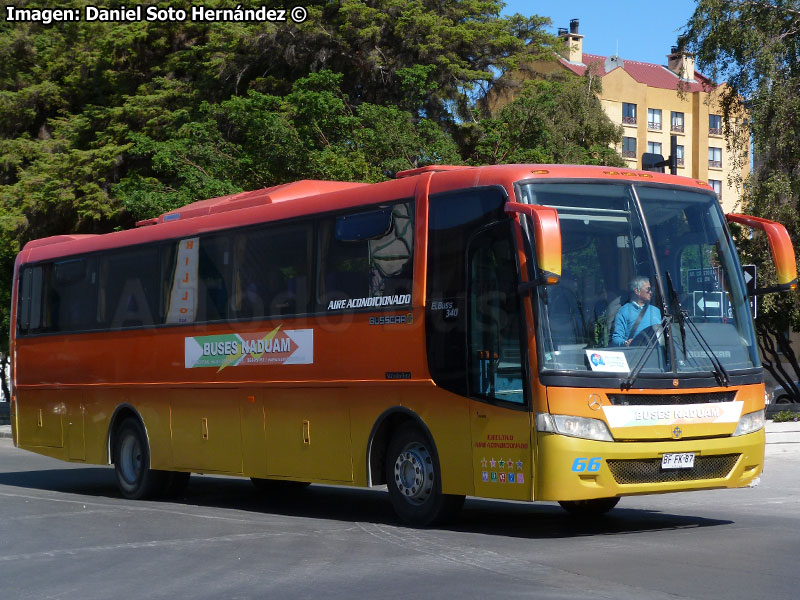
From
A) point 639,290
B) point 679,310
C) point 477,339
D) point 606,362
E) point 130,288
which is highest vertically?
point 130,288

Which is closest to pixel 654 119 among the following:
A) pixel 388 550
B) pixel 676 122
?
pixel 676 122

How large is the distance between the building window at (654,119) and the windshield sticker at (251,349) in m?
72.7

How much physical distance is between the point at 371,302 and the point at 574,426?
9.28 ft

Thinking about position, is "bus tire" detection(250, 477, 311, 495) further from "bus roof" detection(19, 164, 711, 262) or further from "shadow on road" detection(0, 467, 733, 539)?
"bus roof" detection(19, 164, 711, 262)

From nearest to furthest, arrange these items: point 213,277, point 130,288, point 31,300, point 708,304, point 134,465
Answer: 1. point 708,304
2. point 213,277
3. point 130,288
4. point 134,465
5. point 31,300

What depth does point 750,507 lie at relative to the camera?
13.8 meters

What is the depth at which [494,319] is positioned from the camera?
10.9m

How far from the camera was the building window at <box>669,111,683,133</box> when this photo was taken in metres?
84.8

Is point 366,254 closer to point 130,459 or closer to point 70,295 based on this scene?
point 130,459

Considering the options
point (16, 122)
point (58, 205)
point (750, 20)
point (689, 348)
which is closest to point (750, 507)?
point (689, 348)

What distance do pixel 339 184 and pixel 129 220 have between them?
71.5 feet

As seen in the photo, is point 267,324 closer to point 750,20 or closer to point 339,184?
point 339,184

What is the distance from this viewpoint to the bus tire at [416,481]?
11406 millimetres

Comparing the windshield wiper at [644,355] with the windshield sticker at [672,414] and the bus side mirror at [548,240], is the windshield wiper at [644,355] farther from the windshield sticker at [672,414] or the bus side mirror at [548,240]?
the bus side mirror at [548,240]
